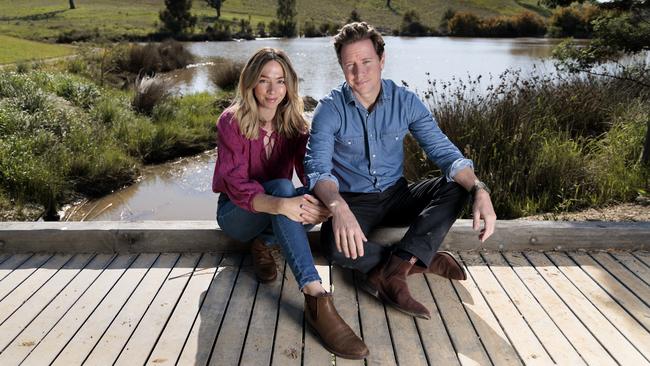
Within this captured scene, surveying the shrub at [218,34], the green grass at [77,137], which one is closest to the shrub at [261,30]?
the shrub at [218,34]

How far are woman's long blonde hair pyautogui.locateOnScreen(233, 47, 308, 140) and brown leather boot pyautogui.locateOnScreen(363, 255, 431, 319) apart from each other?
0.65 meters

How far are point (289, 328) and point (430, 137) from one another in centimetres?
93

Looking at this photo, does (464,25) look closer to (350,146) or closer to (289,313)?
(350,146)

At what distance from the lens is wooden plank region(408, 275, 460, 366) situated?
176cm

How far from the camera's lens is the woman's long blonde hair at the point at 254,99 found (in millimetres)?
2113

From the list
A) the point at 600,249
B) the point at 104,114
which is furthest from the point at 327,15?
the point at 600,249

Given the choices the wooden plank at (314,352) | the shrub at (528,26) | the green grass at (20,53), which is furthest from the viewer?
the shrub at (528,26)

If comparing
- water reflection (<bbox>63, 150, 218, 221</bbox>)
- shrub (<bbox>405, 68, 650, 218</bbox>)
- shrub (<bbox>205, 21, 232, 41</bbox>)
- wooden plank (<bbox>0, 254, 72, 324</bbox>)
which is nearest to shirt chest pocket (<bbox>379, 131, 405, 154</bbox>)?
shrub (<bbox>405, 68, 650, 218</bbox>)

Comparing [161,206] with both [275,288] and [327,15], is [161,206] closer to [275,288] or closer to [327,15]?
[275,288]

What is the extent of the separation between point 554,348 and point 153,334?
128 centimetres

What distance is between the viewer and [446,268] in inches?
88.4

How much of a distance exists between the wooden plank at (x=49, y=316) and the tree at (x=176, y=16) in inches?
1110

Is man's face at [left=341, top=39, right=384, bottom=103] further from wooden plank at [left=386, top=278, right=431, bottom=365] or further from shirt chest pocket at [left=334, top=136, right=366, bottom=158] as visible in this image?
wooden plank at [left=386, top=278, right=431, bottom=365]

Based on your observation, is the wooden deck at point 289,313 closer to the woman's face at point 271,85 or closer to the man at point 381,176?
the man at point 381,176
